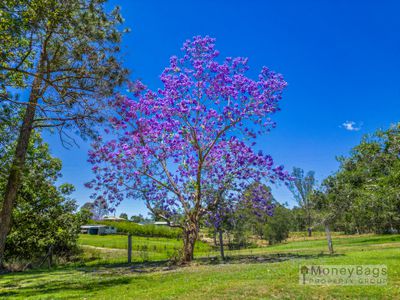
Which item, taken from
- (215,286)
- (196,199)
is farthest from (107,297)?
(196,199)

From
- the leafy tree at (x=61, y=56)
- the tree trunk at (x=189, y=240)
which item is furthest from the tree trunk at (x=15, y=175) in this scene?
the tree trunk at (x=189, y=240)

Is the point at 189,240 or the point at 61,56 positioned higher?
the point at 61,56

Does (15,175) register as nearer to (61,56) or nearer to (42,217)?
(61,56)

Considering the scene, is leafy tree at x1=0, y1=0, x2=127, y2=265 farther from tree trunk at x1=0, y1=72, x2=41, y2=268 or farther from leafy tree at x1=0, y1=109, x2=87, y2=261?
leafy tree at x1=0, y1=109, x2=87, y2=261

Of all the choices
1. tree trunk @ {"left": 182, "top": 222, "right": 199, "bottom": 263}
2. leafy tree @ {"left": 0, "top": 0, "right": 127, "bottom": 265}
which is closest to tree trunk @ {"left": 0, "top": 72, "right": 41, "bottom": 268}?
leafy tree @ {"left": 0, "top": 0, "right": 127, "bottom": 265}

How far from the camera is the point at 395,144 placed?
14.8 m

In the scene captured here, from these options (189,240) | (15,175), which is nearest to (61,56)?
(15,175)

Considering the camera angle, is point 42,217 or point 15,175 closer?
point 15,175

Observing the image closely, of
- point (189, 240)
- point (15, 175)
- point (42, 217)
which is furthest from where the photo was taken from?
point (42, 217)

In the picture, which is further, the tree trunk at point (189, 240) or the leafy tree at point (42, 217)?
the leafy tree at point (42, 217)

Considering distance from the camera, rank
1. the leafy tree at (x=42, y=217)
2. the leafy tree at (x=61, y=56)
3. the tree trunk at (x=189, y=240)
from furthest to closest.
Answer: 1. the leafy tree at (x=42, y=217)
2. the tree trunk at (x=189, y=240)
3. the leafy tree at (x=61, y=56)

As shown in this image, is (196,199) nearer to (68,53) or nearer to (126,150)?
(126,150)

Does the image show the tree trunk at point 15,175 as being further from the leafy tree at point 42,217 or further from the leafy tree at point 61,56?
the leafy tree at point 42,217

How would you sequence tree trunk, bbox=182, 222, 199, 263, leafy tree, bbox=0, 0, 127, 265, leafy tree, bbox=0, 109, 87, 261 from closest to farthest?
leafy tree, bbox=0, 0, 127, 265 < tree trunk, bbox=182, 222, 199, 263 < leafy tree, bbox=0, 109, 87, 261
